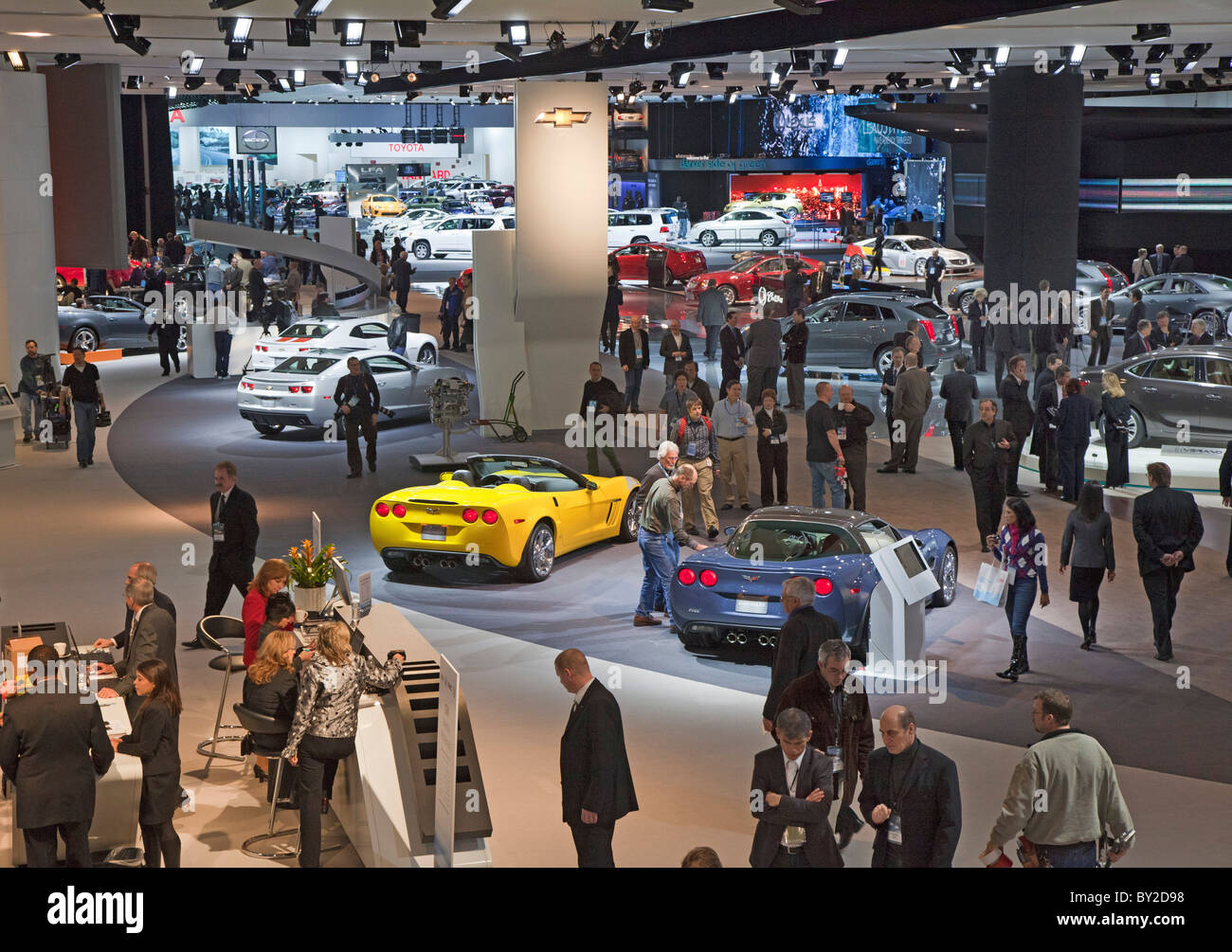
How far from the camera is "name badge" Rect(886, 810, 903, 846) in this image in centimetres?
656

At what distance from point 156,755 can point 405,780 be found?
1.29 metres

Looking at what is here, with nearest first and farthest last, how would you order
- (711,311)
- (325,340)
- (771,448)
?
(771,448) < (325,340) < (711,311)

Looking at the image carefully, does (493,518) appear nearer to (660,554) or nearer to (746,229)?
(660,554)

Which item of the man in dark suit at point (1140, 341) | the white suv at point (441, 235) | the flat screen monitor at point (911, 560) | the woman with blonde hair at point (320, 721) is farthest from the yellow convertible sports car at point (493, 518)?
the white suv at point (441, 235)

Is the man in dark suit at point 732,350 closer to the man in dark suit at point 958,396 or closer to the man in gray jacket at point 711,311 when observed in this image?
the man in gray jacket at point 711,311

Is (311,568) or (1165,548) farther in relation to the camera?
(1165,548)

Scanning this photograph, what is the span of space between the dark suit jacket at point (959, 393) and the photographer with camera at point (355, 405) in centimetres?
672

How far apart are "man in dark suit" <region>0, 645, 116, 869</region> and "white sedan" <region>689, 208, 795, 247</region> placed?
144 ft

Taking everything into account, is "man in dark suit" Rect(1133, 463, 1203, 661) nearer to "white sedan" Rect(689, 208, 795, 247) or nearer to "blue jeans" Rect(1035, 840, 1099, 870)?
"blue jeans" Rect(1035, 840, 1099, 870)

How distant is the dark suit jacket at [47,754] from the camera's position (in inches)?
277

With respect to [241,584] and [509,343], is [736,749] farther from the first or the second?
[509,343]

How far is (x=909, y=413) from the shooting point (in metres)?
17.8

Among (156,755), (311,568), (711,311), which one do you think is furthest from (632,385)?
(156,755)
